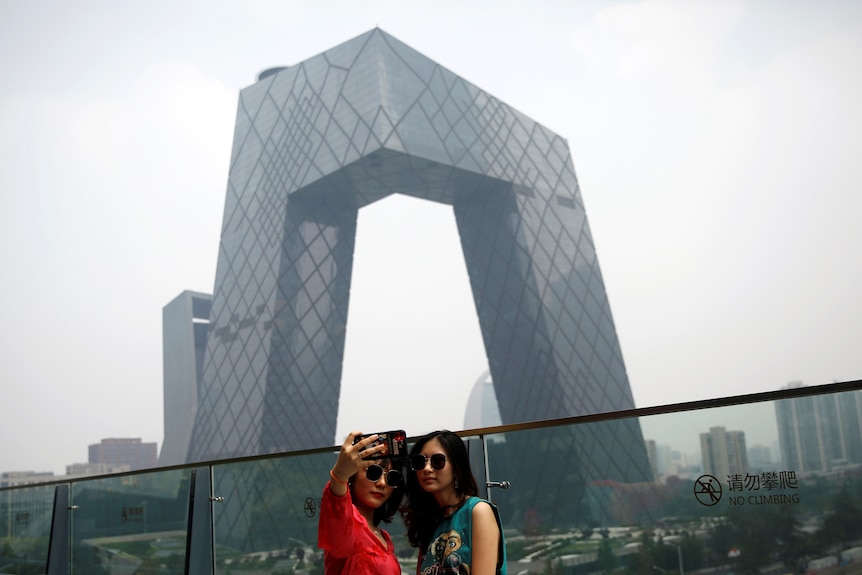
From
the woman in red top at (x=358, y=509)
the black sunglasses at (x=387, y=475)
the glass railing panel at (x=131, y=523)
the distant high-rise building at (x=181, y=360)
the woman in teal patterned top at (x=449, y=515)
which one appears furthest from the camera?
the distant high-rise building at (x=181, y=360)

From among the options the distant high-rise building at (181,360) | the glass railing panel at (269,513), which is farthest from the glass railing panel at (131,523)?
the distant high-rise building at (181,360)

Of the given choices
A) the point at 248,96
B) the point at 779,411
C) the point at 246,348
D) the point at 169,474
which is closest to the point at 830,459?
the point at 779,411

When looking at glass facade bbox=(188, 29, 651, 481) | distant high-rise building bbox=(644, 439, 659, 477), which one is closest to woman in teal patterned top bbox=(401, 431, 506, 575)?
distant high-rise building bbox=(644, 439, 659, 477)

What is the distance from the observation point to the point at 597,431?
3.80 m

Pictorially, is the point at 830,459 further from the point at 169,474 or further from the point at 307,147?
the point at 307,147

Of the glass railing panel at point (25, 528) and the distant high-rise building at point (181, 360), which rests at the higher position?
the distant high-rise building at point (181, 360)

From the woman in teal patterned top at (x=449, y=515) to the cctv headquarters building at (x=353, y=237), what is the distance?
3442cm

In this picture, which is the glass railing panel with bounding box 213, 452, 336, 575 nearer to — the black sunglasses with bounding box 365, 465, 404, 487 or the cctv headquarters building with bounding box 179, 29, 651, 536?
the black sunglasses with bounding box 365, 465, 404, 487

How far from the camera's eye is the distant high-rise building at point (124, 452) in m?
75.4

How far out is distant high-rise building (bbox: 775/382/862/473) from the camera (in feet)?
10.2

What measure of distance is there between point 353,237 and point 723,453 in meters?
38.1

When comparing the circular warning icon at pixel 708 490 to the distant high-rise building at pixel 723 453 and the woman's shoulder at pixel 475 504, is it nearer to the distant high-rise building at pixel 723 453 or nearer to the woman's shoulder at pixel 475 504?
the distant high-rise building at pixel 723 453

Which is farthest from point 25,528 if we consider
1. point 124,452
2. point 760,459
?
point 124,452

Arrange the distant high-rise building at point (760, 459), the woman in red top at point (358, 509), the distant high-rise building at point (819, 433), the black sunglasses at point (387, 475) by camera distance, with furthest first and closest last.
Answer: the distant high-rise building at point (760, 459) → the distant high-rise building at point (819, 433) → the black sunglasses at point (387, 475) → the woman in red top at point (358, 509)
